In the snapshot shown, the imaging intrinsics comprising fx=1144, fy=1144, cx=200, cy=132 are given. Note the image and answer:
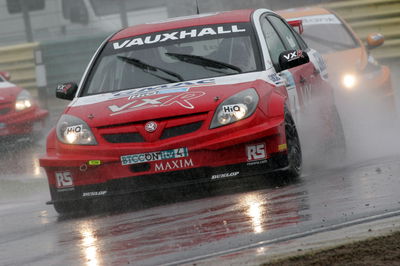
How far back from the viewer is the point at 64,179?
8547 mm

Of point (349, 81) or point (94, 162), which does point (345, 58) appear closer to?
point (349, 81)

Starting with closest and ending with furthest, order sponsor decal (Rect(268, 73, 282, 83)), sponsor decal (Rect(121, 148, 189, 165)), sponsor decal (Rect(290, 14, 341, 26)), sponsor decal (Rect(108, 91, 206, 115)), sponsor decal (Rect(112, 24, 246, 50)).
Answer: sponsor decal (Rect(121, 148, 189, 165)) < sponsor decal (Rect(108, 91, 206, 115)) < sponsor decal (Rect(268, 73, 282, 83)) < sponsor decal (Rect(112, 24, 246, 50)) < sponsor decal (Rect(290, 14, 341, 26))

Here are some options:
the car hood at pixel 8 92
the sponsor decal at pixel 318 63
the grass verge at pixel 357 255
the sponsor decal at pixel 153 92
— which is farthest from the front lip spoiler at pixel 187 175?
the car hood at pixel 8 92

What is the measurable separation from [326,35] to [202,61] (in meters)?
5.21

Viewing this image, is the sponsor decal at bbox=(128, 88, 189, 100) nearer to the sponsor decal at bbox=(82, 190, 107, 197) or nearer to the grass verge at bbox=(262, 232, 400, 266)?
the sponsor decal at bbox=(82, 190, 107, 197)

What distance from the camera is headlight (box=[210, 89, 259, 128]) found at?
8.30m

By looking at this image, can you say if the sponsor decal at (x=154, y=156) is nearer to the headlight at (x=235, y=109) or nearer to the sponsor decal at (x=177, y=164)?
the sponsor decal at (x=177, y=164)

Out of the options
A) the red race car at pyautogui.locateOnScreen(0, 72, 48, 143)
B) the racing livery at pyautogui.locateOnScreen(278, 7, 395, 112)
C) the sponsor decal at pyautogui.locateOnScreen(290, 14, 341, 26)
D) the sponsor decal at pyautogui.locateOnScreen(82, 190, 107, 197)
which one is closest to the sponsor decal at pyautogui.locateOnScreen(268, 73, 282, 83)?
the sponsor decal at pyautogui.locateOnScreen(82, 190, 107, 197)

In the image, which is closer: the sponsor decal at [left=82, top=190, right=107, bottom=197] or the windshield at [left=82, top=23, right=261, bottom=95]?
the sponsor decal at [left=82, top=190, right=107, bottom=197]

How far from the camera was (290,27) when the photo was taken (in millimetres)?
11008

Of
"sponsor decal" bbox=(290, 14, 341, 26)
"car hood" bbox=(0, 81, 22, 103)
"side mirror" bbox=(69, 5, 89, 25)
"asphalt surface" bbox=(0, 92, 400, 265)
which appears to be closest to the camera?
"asphalt surface" bbox=(0, 92, 400, 265)

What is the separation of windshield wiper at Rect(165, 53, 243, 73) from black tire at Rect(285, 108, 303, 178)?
2.34ft

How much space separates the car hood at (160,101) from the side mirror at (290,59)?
14.7 inches

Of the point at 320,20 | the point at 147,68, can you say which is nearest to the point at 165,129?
the point at 147,68
